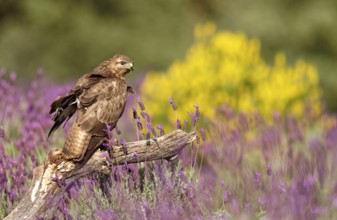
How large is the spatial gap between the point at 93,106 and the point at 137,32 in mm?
8315

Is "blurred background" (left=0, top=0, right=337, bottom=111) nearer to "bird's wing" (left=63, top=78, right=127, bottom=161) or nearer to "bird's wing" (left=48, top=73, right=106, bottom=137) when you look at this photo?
"bird's wing" (left=48, top=73, right=106, bottom=137)

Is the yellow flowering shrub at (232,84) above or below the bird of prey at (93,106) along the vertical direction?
above

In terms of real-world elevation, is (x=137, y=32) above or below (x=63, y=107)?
above

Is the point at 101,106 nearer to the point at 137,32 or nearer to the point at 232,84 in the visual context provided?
the point at 232,84

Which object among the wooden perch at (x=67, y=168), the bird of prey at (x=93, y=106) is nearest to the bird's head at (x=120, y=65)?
the bird of prey at (x=93, y=106)

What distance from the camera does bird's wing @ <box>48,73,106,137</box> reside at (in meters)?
4.11

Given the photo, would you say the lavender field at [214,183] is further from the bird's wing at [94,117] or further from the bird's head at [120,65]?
the bird's head at [120,65]

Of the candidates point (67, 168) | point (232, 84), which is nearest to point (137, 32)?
point (232, 84)

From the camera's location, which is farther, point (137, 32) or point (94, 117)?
point (137, 32)

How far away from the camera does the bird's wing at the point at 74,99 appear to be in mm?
4109

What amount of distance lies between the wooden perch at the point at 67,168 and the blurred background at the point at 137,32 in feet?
24.4

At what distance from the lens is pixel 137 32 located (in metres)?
12.3

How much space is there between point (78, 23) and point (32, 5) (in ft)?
→ 2.98

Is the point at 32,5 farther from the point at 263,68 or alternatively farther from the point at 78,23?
the point at 263,68
